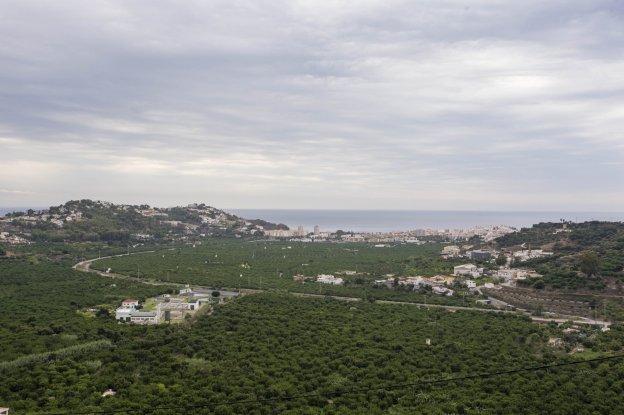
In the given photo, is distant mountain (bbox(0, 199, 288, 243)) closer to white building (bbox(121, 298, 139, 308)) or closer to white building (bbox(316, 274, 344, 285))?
white building (bbox(121, 298, 139, 308))

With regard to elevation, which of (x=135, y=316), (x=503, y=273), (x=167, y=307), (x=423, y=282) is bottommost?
(x=135, y=316)

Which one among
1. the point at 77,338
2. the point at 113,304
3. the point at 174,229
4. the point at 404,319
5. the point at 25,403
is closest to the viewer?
the point at 25,403

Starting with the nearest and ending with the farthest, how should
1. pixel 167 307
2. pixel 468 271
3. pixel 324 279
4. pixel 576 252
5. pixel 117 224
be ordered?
pixel 167 307 < pixel 324 279 < pixel 468 271 < pixel 576 252 < pixel 117 224

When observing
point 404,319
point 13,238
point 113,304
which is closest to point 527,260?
point 404,319

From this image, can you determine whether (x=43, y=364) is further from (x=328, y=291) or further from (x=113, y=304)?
(x=328, y=291)

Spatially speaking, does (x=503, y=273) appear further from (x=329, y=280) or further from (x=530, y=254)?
(x=329, y=280)

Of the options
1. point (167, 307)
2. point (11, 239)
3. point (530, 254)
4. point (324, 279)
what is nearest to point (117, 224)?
point (11, 239)

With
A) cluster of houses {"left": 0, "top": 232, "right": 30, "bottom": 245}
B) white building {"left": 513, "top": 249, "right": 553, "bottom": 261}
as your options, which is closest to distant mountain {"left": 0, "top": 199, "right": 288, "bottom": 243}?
cluster of houses {"left": 0, "top": 232, "right": 30, "bottom": 245}
